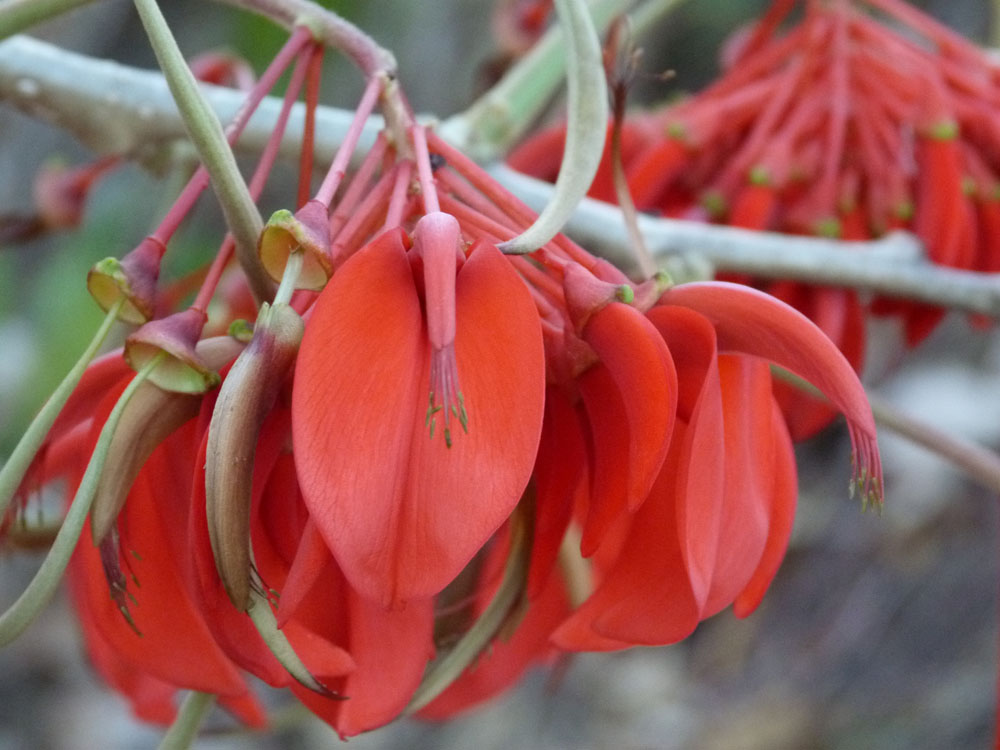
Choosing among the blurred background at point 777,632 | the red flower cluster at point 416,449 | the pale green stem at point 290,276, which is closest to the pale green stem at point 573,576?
the red flower cluster at point 416,449

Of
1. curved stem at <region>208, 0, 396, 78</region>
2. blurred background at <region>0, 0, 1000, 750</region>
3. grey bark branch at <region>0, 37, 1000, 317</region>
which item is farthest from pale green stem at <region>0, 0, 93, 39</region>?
blurred background at <region>0, 0, 1000, 750</region>

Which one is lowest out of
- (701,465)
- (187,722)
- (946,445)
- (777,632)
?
(187,722)

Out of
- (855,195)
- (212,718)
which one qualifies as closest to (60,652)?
(212,718)

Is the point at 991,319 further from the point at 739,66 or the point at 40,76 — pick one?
the point at 40,76

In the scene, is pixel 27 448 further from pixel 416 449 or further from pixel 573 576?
pixel 573 576

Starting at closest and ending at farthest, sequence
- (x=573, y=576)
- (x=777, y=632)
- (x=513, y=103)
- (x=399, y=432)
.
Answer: (x=399, y=432), (x=573, y=576), (x=513, y=103), (x=777, y=632)

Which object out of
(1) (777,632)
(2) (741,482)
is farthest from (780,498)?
(1) (777,632)

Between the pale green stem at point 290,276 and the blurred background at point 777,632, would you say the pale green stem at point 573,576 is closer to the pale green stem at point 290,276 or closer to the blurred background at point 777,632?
the pale green stem at point 290,276
